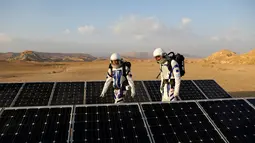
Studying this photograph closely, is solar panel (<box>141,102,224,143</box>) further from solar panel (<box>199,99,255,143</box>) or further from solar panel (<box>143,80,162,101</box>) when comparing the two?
solar panel (<box>143,80,162,101</box>)

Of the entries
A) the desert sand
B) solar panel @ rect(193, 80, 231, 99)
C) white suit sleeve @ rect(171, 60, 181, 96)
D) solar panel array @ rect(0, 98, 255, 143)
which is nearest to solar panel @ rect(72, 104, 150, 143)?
solar panel array @ rect(0, 98, 255, 143)

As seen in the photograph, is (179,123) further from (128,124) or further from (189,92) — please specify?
(189,92)

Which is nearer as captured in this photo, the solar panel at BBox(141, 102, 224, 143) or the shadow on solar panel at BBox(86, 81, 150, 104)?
the solar panel at BBox(141, 102, 224, 143)

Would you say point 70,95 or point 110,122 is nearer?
point 110,122

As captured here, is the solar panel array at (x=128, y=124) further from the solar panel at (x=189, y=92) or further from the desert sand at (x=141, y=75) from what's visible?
the desert sand at (x=141, y=75)

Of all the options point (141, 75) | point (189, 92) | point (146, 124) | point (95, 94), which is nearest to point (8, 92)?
point (95, 94)

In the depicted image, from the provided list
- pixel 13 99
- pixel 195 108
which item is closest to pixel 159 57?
pixel 195 108

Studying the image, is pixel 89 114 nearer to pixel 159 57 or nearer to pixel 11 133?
pixel 11 133
